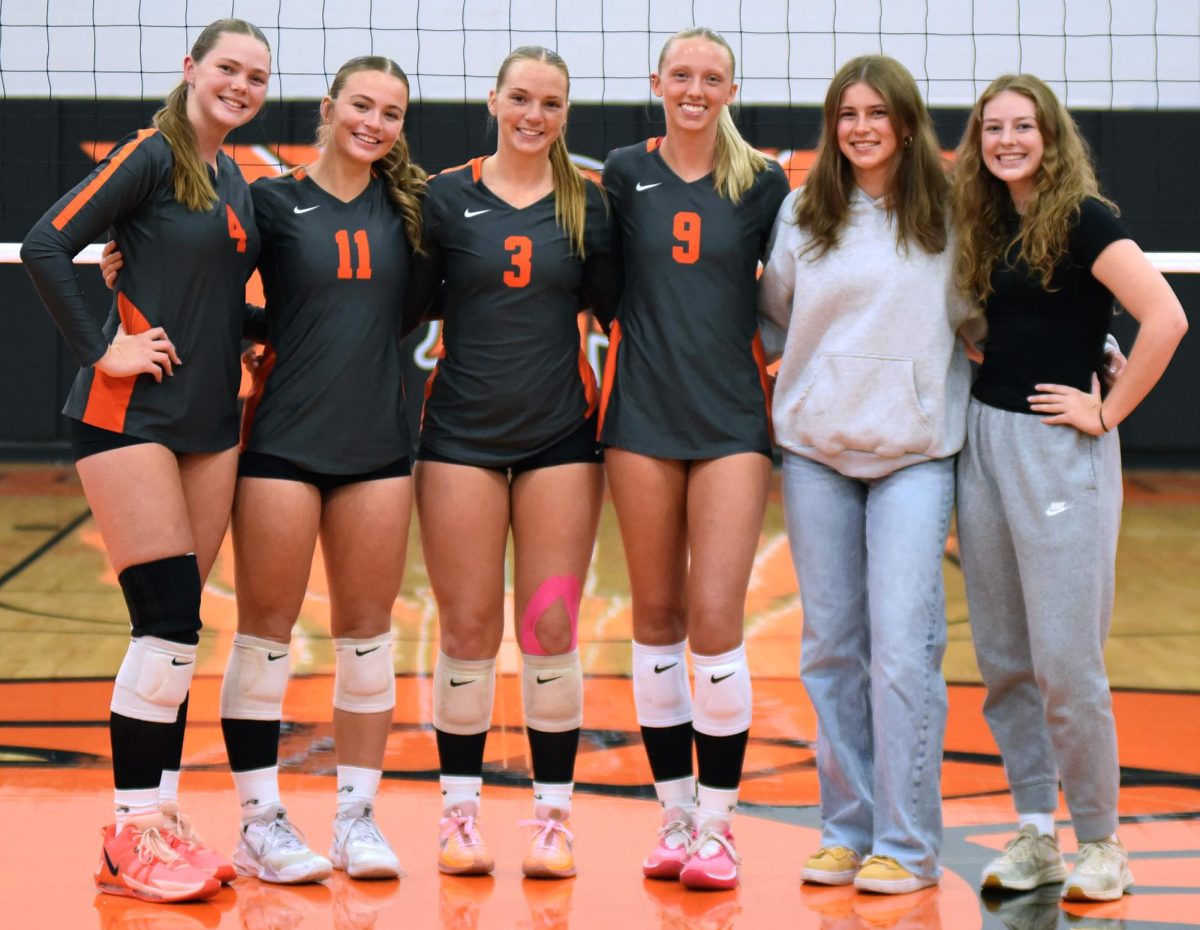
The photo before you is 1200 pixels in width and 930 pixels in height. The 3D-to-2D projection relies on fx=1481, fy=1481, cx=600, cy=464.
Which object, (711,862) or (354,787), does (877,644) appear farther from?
(354,787)

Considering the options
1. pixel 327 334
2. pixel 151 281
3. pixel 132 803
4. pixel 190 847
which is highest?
pixel 151 281

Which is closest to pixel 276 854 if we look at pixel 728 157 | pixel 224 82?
pixel 224 82

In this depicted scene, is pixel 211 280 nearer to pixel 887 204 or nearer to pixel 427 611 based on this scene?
pixel 887 204

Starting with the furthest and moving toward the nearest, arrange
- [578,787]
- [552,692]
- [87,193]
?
[578,787] → [552,692] → [87,193]

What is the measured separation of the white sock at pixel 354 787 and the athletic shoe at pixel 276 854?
124 mm

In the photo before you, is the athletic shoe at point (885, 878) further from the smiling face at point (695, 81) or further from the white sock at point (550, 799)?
the smiling face at point (695, 81)

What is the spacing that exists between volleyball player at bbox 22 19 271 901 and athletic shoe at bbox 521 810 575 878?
67 centimetres

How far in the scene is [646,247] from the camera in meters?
3.37

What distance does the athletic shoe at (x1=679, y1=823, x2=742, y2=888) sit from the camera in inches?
129

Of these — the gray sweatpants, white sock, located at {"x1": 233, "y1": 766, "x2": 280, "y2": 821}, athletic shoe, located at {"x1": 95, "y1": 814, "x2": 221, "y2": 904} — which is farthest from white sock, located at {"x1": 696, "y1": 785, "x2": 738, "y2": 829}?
athletic shoe, located at {"x1": 95, "y1": 814, "x2": 221, "y2": 904}

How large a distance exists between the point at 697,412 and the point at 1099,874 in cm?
133

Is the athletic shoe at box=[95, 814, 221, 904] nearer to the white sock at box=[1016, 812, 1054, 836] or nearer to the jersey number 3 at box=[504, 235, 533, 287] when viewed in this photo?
the jersey number 3 at box=[504, 235, 533, 287]

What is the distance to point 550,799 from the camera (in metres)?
3.44

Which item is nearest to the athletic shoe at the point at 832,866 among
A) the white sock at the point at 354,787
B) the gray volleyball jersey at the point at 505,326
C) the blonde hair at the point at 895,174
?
the white sock at the point at 354,787
